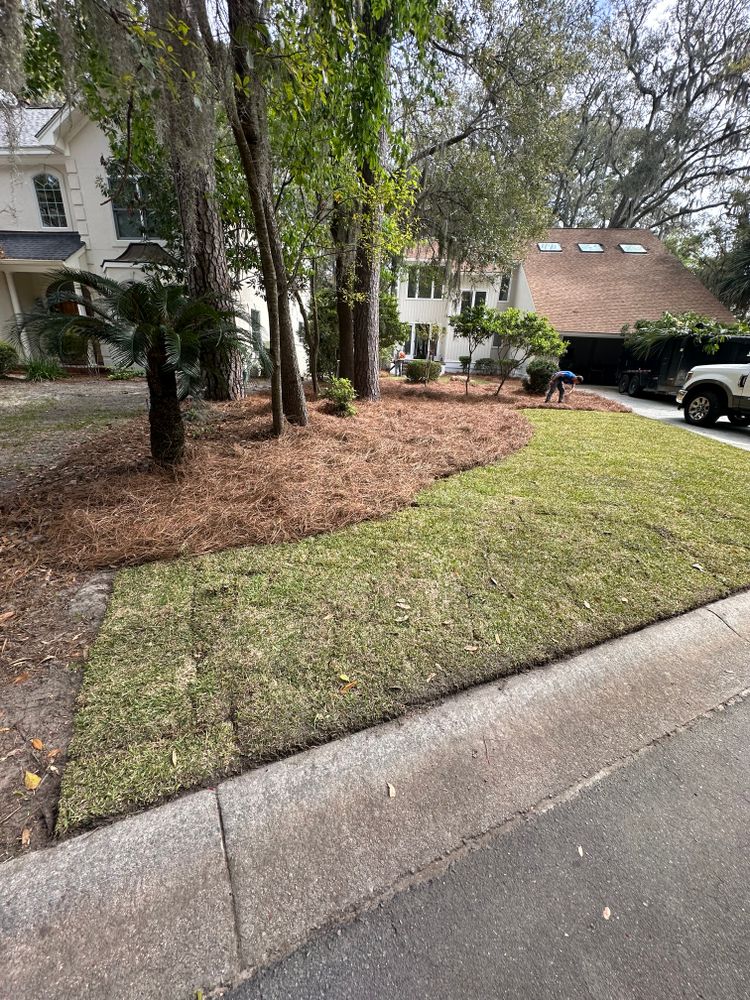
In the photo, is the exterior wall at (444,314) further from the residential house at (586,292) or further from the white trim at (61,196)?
the white trim at (61,196)

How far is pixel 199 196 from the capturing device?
6453 millimetres

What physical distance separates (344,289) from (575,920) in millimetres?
8838

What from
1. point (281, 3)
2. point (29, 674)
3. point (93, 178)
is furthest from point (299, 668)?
point (93, 178)

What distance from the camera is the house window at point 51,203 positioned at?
13.1 metres

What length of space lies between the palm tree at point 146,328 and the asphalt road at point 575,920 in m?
3.48

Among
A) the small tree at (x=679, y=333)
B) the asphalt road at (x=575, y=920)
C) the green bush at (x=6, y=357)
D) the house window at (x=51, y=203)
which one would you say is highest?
the house window at (x=51, y=203)

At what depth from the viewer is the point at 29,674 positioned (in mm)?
1992

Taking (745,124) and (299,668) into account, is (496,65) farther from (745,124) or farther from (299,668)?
(745,124)

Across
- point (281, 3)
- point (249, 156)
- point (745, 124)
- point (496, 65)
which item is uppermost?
point (745, 124)

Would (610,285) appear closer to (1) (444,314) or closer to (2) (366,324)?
(1) (444,314)

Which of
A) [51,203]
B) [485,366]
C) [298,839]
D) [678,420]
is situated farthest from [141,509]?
[485,366]

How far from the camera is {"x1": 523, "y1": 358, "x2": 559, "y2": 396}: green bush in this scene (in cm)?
1255

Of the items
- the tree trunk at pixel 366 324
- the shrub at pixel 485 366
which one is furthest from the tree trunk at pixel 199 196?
the shrub at pixel 485 366

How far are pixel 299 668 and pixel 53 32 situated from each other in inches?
186
